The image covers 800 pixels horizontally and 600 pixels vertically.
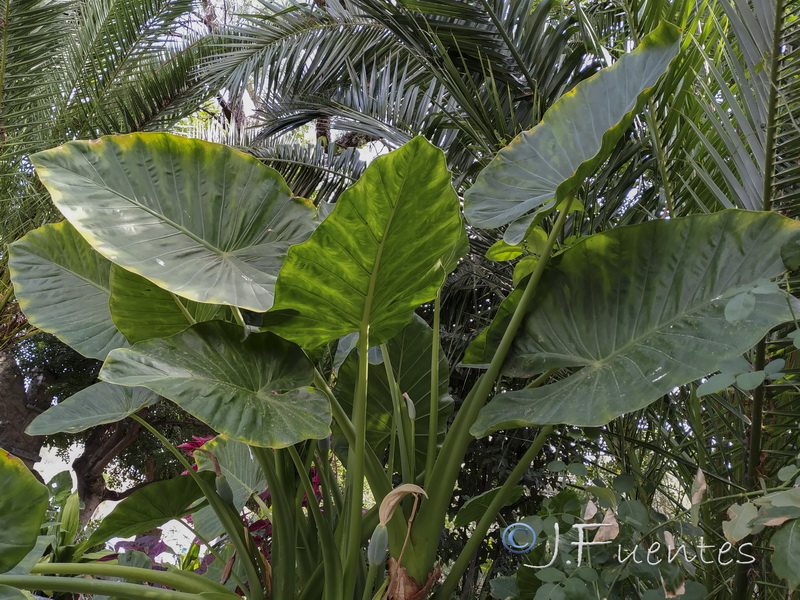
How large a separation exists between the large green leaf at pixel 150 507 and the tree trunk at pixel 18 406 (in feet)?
12.5

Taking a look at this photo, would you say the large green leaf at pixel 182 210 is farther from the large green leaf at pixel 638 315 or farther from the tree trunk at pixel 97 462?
the tree trunk at pixel 97 462

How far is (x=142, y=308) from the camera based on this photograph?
0.97 meters

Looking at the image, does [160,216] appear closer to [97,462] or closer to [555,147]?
[555,147]

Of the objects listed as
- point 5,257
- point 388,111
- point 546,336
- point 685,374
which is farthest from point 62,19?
point 685,374

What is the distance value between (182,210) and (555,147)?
1.96ft

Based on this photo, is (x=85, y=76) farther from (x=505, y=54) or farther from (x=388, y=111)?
(x=505, y=54)

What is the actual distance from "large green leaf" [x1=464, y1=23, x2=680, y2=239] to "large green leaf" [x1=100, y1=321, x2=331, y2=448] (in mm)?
375

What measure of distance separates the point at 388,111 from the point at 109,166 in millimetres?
1601

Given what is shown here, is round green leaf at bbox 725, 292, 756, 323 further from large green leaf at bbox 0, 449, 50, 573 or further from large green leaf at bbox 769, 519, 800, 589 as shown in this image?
large green leaf at bbox 0, 449, 50, 573

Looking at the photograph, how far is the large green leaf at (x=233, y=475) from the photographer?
1292 mm

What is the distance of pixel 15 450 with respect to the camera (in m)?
4.32

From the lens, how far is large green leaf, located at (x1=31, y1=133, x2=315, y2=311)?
81 centimetres

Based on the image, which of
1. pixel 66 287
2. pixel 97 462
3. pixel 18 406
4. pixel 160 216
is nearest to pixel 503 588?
pixel 160 216

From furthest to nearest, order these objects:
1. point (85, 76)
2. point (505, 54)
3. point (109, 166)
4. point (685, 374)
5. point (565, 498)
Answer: point (85, 76)
point (505, 54)
point (565, 498)
point (109, 166)
point (685, 374)
